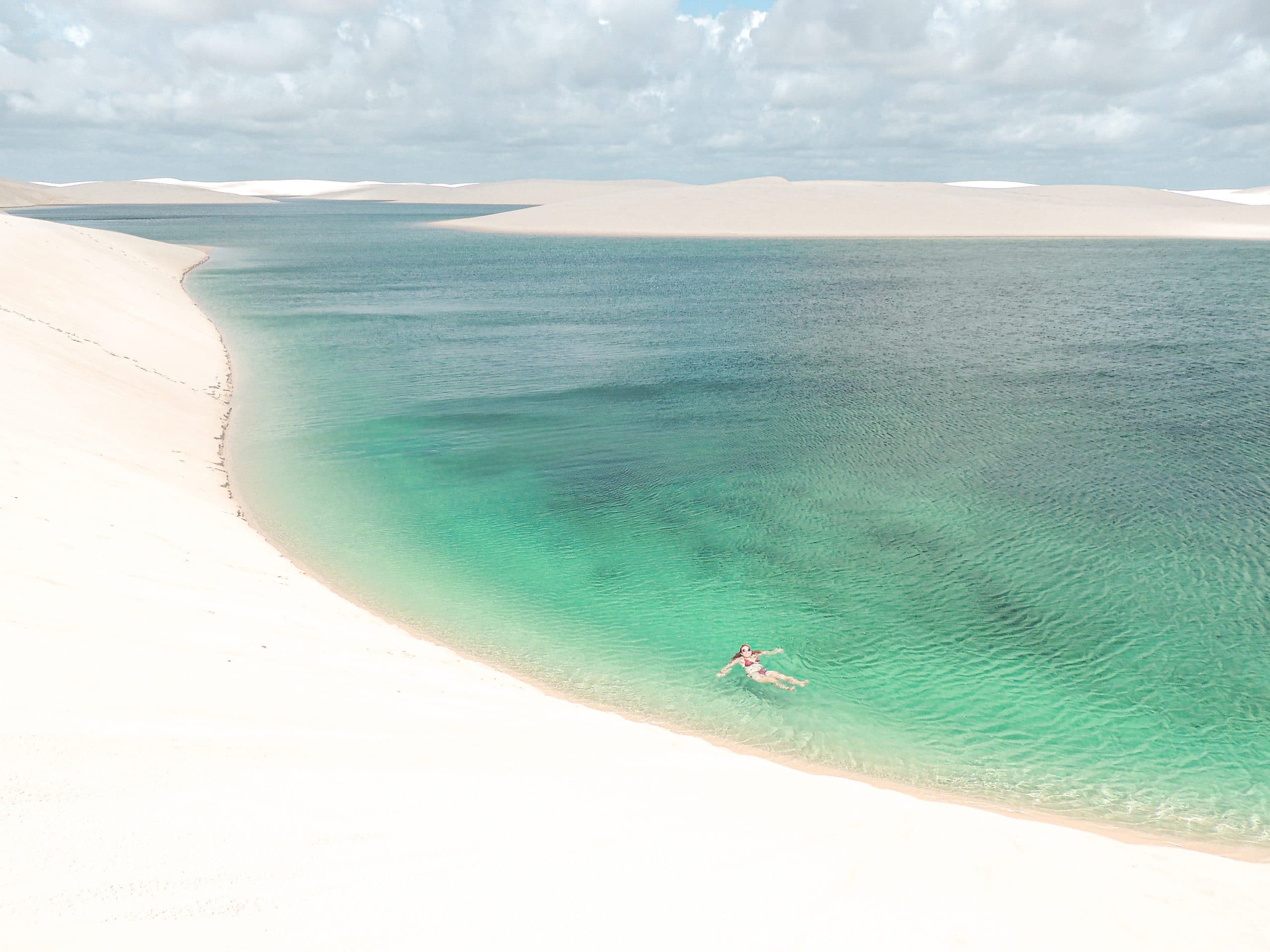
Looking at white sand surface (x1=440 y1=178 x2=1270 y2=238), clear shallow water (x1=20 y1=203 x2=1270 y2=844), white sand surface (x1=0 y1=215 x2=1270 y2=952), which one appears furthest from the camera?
white sand surface (x1=440 y1=178 x2=1270 y2=238)

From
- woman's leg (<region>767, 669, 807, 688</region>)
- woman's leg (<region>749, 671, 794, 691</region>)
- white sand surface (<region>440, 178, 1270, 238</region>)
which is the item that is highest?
white sand surface (<region>440, 178, 1270, 238</region>)

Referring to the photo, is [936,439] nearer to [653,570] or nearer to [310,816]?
[653,570]

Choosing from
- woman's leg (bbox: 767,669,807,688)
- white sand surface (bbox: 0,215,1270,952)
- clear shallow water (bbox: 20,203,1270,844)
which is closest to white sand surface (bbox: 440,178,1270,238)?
clear shallow water (bbox: 20,203,1270,844)

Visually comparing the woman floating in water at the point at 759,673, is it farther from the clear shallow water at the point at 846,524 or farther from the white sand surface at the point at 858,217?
the white sand surface at the point at 858,217

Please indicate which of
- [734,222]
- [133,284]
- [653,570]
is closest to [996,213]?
[734,222]

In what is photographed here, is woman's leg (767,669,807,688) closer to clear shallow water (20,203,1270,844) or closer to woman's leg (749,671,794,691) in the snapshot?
woman's leg (749,671,794,691)

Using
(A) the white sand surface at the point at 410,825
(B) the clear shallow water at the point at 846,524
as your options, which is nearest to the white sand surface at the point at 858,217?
(B) the clear shallow water at the point at 846,524
